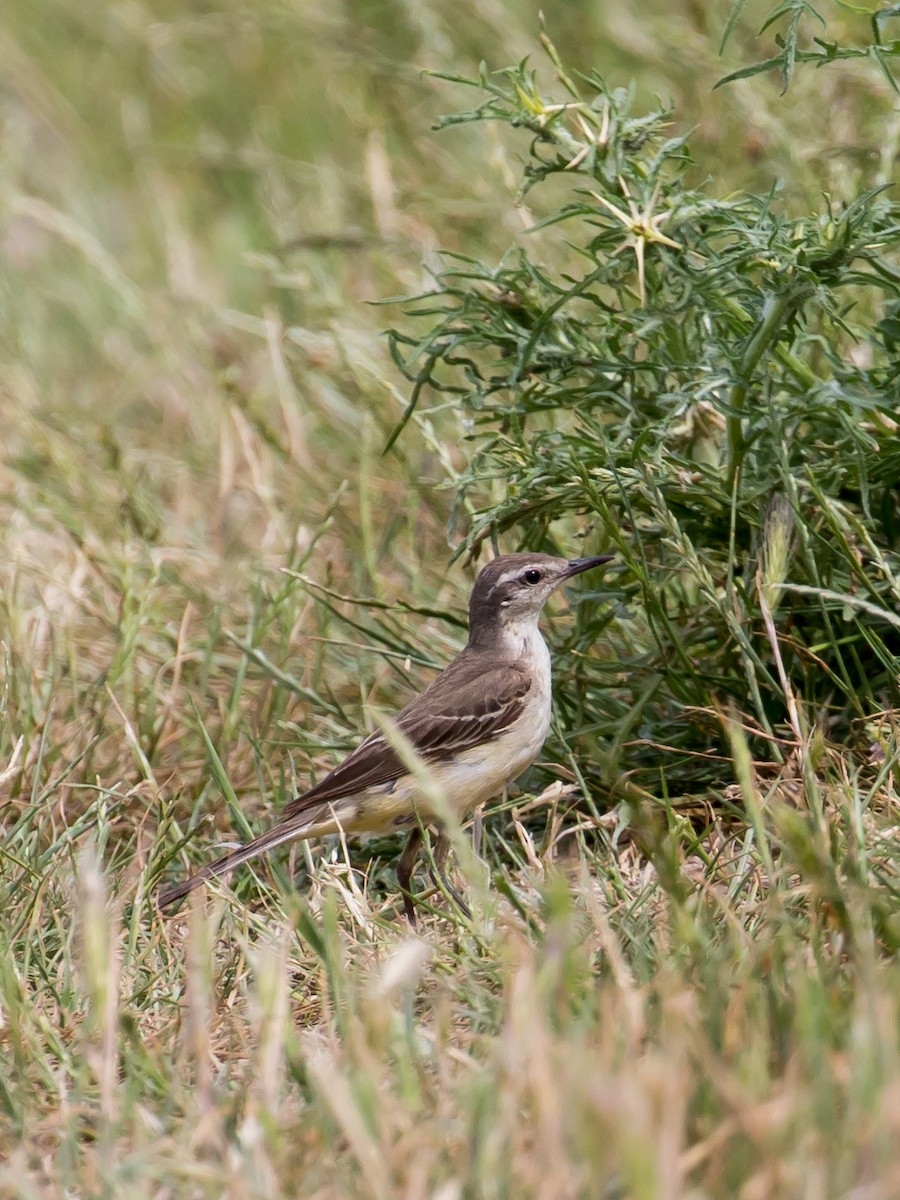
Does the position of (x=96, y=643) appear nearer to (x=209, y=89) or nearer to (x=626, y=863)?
(x=626, y=863)

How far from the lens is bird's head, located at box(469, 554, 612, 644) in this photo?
5402 millimetres

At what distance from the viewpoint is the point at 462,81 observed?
4.39m

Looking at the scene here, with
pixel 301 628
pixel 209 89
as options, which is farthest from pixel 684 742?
pixel 209 89

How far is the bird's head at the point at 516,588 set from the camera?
5.40 metres

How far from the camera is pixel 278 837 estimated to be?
15.9 ft

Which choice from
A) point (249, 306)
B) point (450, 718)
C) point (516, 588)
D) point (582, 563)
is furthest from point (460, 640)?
point (249, 306)

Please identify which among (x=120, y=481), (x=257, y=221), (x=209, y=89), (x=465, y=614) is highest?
(x=209, y=89)

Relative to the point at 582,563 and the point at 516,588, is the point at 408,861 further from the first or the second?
the point at 582,563

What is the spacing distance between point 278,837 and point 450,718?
2.41ft

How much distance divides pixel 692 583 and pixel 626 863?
117 centimetres

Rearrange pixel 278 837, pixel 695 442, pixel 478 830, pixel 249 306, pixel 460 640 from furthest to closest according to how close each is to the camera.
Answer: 1. pixel 249 306
2. pixel 460 640
3. pixel 695 442
4. pixel 478 830
5. pixel 278 837

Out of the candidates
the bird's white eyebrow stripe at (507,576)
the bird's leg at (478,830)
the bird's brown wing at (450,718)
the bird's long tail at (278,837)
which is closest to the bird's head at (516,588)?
the bird's white eyebrow stripe at (507,576)

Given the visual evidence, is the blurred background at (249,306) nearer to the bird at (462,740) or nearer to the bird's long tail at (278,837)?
the bird at (462,740)

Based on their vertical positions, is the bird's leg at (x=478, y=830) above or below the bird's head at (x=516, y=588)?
below
